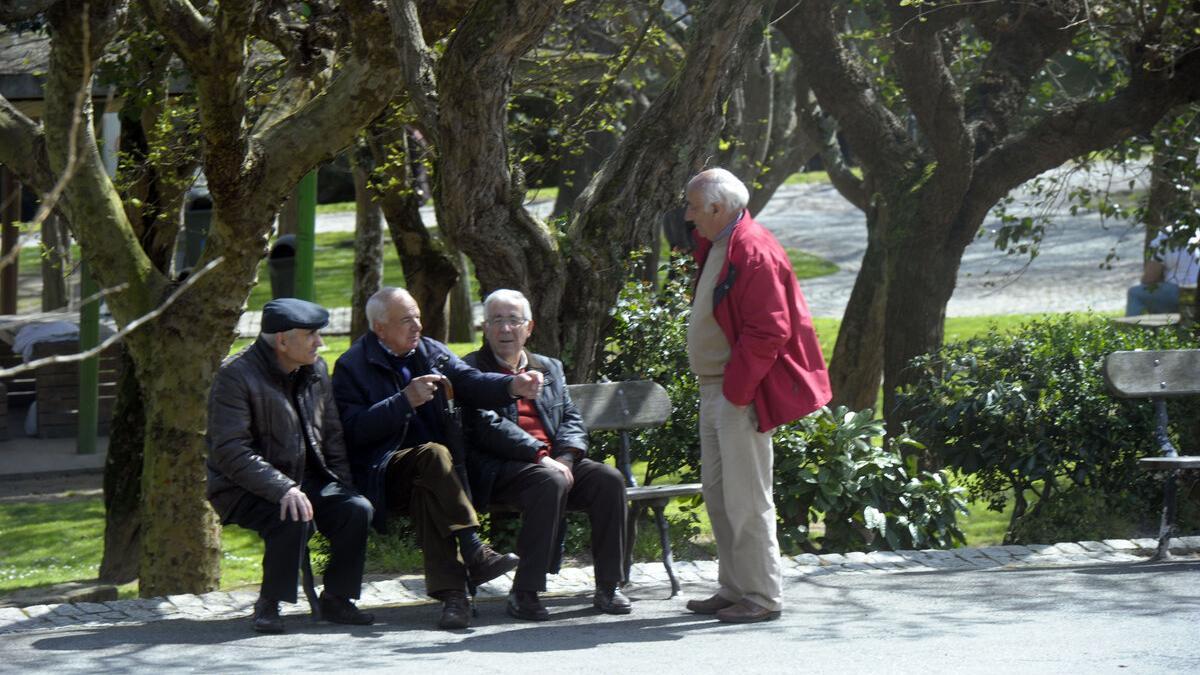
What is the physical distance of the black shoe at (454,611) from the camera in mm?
6332

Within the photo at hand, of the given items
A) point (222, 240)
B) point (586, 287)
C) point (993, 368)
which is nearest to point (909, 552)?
point (993, 368)

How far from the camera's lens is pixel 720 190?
21.3ft

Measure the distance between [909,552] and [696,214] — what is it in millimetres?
2349

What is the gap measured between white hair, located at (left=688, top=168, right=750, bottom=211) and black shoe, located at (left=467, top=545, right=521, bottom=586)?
5.28ft

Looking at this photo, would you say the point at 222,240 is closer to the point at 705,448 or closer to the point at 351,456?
the point at 351,456

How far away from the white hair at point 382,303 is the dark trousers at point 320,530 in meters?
0.71

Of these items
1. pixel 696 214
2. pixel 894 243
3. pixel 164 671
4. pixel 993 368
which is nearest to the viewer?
pixel 164 671

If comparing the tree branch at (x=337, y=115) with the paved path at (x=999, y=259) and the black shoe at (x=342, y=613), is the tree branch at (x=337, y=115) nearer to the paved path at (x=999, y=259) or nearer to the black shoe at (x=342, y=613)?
the black shoe at (x=342, y=613)

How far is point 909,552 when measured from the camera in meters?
7.95

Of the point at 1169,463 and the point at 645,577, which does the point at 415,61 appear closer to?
the point at 645,577

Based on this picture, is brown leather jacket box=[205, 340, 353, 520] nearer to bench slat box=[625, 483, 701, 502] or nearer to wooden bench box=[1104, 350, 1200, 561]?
bench slat box=[625, 483, 701, 502]

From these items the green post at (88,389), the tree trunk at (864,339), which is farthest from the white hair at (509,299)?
the green post at (88,389)

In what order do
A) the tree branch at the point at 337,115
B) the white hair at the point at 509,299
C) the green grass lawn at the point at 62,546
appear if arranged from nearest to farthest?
the white hair at the point at 509,299 < the tree branch at the point at 337,115 < the green grass lawn at the point at 62,546

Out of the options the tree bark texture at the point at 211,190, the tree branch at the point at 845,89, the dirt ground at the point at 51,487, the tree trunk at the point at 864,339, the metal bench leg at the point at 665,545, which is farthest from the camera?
the tree trunk at the point at 864,339
